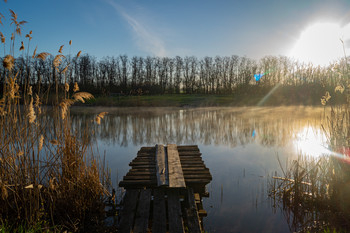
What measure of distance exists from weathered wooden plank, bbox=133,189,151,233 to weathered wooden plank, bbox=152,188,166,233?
0.09 metres

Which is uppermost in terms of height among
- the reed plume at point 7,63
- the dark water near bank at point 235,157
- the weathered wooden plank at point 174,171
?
the reed plume at point 7,63

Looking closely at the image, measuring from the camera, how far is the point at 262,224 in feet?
10.9

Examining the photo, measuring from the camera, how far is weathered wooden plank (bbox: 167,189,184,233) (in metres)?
2.68

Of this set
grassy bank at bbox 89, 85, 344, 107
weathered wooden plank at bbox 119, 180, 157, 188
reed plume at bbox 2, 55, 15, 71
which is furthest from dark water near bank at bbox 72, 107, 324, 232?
grassy bank at bbox 89, 85, 344, 107

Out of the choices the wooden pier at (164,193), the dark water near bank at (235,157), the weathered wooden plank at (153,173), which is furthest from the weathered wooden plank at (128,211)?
the dark water near bank at (235,157)

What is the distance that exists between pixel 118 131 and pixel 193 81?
27.8 metres

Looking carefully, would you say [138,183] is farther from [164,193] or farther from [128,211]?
[128,211]

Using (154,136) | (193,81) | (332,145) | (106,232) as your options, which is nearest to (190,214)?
(106,232)

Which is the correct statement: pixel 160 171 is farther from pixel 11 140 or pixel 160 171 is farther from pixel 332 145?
pixel 332 145

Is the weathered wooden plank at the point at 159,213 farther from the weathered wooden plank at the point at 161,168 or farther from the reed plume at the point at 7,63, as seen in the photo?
the reed plume at the point at 7,63

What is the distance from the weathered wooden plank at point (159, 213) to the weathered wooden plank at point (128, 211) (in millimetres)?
249

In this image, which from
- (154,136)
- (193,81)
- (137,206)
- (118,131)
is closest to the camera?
(137,206)

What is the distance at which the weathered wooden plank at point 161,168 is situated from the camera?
11.9ft

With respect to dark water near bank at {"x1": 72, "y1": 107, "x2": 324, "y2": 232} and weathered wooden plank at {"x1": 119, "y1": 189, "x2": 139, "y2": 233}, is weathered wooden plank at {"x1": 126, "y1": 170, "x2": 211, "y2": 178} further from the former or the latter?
weathered wooden plank at {"x1": 119, "y1": 189, "x2": 139, "y2": 233}
